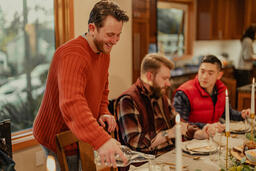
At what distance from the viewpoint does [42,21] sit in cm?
256

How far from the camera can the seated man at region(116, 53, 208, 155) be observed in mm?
1867

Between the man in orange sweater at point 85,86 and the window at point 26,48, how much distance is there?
0.93 metres

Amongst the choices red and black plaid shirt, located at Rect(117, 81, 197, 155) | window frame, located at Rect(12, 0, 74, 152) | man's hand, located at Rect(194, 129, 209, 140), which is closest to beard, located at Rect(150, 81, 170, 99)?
red and black plaid shirt, located at Rect(117, 81, 197, 155)

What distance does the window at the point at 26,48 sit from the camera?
235cm

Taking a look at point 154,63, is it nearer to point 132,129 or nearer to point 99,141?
point 132,129

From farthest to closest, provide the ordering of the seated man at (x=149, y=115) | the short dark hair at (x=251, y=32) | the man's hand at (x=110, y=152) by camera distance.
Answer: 1. the short dark hair at (x=251, y=32)
2. the seated man at (x=149, y=115)
3. the man's hand at (x=110, y=152)

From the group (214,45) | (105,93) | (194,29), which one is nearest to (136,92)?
(105,93)

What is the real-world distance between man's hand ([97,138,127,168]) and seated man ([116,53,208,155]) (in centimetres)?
69

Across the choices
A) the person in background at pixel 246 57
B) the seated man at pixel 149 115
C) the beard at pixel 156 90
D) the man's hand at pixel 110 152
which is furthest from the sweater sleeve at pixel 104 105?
the person in background at pixel 246 57

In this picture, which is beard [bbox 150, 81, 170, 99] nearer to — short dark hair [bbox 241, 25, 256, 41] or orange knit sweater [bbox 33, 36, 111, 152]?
orange knit sweater [bbox 33, 36, 111, 152]

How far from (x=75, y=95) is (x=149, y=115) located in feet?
2.97

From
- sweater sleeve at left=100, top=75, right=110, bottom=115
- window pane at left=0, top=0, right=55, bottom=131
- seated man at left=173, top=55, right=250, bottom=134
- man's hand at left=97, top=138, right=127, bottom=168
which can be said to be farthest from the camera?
seated man at left=173, top=55, right=250, bottom=134

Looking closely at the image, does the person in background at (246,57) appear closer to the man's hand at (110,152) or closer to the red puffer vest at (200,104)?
the red puffer vest at (200,104)

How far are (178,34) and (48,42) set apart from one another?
349 cm
